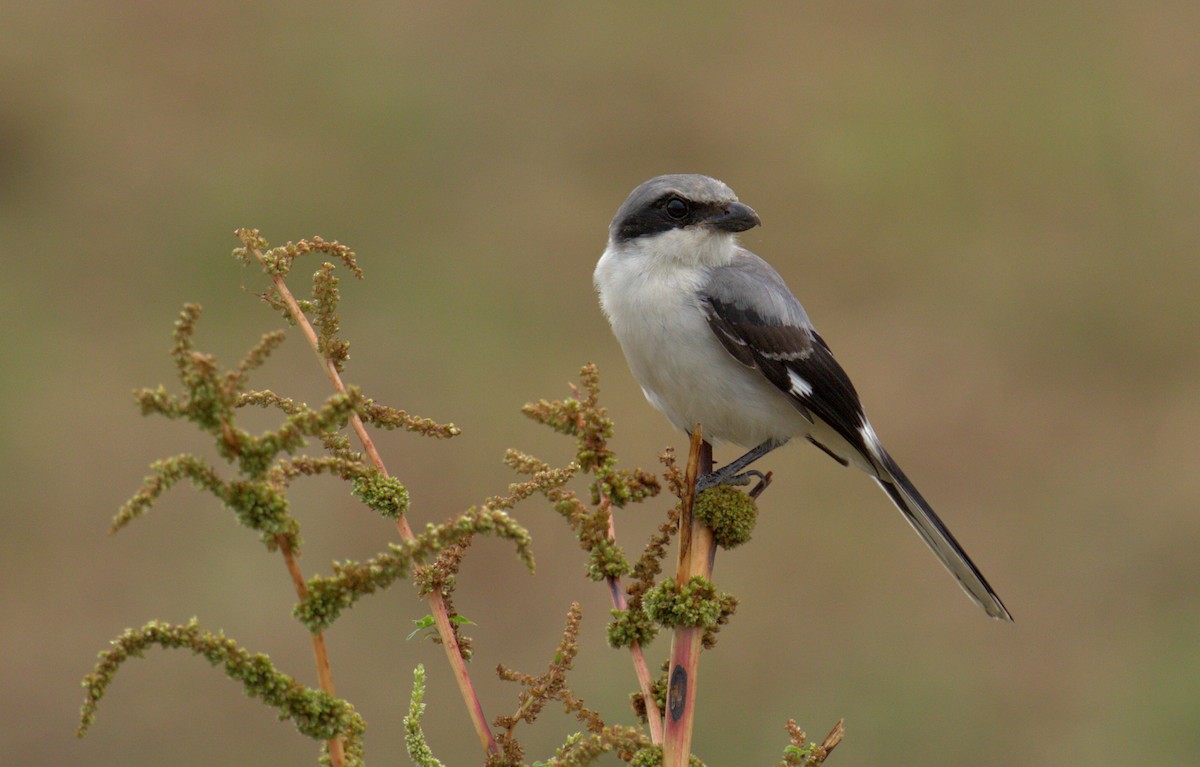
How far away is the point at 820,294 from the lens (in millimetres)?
9422

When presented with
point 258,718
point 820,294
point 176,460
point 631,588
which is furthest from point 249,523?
point 820,294

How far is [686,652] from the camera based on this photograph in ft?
5.05

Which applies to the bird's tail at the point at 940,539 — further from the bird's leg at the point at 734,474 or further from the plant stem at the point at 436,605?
the plant stem at the point at 436,605

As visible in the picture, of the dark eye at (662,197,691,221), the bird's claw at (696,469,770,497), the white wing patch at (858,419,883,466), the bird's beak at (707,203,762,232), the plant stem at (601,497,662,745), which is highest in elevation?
the dark eye at (662,197,691,221)

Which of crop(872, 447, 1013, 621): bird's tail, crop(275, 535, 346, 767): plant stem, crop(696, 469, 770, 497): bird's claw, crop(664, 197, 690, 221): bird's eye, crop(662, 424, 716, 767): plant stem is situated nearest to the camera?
crop(275, 535, 346, 767): plant stem

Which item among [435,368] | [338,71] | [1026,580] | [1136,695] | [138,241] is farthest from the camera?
[338,71]

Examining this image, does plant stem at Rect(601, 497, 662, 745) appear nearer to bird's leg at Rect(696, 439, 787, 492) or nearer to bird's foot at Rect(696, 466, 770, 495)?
bird's leg at Rect(696, 439, 787, 492)

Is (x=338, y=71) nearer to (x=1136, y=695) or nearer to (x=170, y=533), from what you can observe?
(x=170, y=533)

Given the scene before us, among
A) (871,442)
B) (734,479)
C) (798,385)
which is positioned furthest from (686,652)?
(871,442)

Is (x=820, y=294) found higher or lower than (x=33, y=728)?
higher

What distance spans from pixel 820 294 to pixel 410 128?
125 inches

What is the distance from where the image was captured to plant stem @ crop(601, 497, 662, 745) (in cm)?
150

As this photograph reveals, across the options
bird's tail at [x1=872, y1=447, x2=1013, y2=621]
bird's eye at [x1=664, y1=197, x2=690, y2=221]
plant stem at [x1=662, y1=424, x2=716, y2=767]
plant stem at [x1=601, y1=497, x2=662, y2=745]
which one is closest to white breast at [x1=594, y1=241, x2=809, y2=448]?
bird's eye at [x1=664, y1=197, x2=690, y2=221]

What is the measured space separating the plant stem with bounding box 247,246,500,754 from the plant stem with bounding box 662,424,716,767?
0.19 meters
